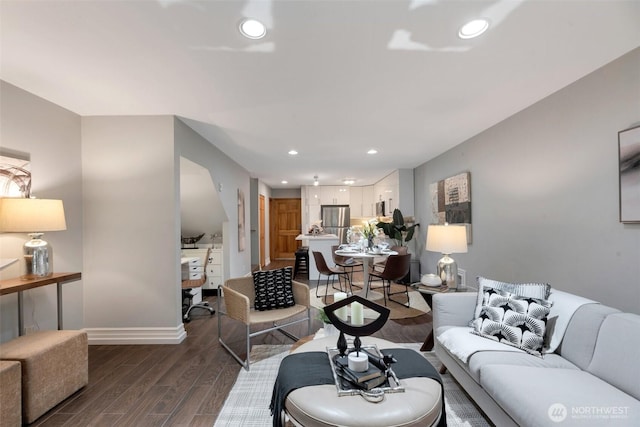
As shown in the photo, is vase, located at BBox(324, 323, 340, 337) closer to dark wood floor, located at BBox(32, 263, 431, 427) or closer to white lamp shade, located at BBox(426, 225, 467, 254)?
dark wood floor, located at BBox(32, 263, 431, 427)

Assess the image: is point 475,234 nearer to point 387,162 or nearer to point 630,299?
point 630,299

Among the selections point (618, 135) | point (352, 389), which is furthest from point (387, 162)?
point (352, 389)

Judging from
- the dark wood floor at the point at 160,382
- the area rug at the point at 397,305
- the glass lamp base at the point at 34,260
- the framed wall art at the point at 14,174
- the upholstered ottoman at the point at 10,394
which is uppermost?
the framed wall art at the point at 14,174

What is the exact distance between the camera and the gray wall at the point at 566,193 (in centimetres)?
205

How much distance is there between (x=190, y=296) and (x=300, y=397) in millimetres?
3242

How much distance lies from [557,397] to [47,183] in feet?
13.6

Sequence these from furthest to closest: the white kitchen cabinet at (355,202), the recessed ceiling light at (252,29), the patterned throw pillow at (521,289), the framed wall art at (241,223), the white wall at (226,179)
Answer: the white kitchen cabinet at (355,202), the framed wall art at (241,223), the white wall at (226,179), the patterned throw pillow at (521,289), the recessed ceiling light at (252,29)

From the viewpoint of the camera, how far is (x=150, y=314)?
306 cm

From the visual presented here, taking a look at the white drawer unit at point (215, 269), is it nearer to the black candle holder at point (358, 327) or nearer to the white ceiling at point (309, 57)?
the white ceiling at point (309, 57)

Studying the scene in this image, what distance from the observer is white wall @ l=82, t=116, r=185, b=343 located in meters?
3.04

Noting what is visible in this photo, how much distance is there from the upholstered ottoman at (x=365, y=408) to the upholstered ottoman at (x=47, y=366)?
1.79m

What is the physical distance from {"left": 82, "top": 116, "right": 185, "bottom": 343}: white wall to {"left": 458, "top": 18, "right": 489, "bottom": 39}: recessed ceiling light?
9.37 feet

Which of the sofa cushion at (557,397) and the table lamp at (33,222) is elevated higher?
the table lamp at (33,222)

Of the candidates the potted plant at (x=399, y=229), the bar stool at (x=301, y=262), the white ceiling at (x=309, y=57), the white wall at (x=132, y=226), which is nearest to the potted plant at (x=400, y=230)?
the potted plant at (x=399, y=229)
